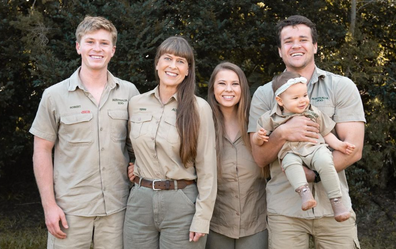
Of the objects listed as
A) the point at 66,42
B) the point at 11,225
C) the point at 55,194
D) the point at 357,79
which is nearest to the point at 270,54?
the point at 357,79

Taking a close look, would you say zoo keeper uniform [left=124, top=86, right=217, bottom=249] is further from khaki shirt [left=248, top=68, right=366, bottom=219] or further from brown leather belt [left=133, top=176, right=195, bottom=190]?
khaki shirt [left=248, top=68, right=366, bottom=219]

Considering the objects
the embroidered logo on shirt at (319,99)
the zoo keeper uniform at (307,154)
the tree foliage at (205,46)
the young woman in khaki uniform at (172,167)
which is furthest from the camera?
the tree foliage at (205,46)

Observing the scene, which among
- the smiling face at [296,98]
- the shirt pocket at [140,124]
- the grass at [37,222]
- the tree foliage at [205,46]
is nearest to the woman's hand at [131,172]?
the shirt pocket at [140,124]

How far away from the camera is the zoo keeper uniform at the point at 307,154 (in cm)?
310

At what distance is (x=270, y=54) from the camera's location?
20.9ft

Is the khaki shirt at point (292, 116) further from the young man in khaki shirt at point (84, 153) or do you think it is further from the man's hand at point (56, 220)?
the man's hand at point (56, 220)

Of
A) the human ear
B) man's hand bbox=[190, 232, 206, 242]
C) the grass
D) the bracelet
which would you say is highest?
the human ear

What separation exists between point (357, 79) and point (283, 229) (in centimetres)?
351

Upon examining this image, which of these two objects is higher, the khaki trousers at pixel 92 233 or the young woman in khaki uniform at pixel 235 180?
the young woman in khaki uniform at pixel 235 180

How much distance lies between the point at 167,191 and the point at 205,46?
274 cm

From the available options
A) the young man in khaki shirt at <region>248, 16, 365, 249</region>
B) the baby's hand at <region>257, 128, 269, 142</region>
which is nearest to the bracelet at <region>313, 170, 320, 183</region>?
the young man in khaki shirt at <region>248, 16, 365, 249</region>

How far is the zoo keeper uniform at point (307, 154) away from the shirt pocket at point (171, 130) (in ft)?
1.94

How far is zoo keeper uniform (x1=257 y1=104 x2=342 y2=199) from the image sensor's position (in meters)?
3.10

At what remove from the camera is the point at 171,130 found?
11.2ft
